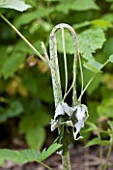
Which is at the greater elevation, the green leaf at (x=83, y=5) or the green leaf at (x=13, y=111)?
the green leaf at (x=83, y=5)

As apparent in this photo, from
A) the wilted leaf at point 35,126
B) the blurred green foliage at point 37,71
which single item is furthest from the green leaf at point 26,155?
the wilted leaf at point 35,126

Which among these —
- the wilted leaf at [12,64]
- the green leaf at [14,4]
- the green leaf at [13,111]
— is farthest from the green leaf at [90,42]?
the green leaf at [13,111]

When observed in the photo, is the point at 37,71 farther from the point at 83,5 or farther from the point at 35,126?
the point at 83,5

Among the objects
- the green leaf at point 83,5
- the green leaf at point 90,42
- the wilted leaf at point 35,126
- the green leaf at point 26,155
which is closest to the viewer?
the green leaf at point 26,155

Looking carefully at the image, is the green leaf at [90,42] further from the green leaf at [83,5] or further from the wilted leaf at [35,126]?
the wilted leaf at [35,126]

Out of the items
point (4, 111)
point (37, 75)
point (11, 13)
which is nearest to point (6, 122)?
point (4, 111)

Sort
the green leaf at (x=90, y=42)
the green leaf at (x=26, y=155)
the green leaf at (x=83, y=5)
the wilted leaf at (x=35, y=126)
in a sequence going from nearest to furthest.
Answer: the green leaf at (x=26, y=155) < the green leaf at (x=90, y=42) < the green leaf at (x=83, y=5) < the wilted leaf at (x=35, y=126)

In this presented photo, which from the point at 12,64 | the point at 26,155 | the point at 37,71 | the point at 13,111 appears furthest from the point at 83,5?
the point at 26,155

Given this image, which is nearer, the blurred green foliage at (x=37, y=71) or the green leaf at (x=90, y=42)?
the green leaf at (x=90, y=42)

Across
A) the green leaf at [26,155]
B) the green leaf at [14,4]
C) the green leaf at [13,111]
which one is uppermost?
the green leaf at [14,4]
